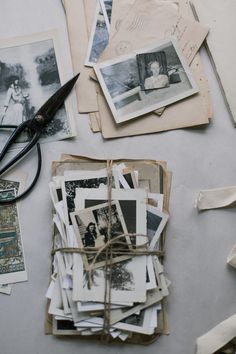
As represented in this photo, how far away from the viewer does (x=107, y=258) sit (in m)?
0.85

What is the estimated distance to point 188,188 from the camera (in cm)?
94

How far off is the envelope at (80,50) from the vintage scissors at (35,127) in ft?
0.10

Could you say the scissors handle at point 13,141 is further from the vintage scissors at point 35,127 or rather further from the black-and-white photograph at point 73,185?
the black-and-white photograph at point 73,185

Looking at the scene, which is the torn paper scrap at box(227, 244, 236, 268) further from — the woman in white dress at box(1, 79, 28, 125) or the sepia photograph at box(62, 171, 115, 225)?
the woman in white dress at box(1, 79, 28, 125)

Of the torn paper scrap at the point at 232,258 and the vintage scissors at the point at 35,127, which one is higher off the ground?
the vintage scissors at the point at 35,127

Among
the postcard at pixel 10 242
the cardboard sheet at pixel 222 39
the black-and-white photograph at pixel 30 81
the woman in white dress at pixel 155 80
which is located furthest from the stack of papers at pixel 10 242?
the cardboard sheet at pixel 222 39

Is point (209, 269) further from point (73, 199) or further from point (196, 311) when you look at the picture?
point (73, 199)

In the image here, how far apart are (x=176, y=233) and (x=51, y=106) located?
1.12 feet

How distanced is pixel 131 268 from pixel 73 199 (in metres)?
0.16

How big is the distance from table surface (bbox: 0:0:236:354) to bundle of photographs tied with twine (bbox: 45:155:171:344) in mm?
29

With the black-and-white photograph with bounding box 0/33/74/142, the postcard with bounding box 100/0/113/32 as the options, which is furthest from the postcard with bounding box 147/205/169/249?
the postcard with bounding box 100/0/113/32

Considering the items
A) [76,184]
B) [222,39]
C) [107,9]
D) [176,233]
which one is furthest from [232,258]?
[107,9]

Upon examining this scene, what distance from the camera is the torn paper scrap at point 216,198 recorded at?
3.05 ft


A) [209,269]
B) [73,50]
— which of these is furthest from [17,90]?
[209,269]
